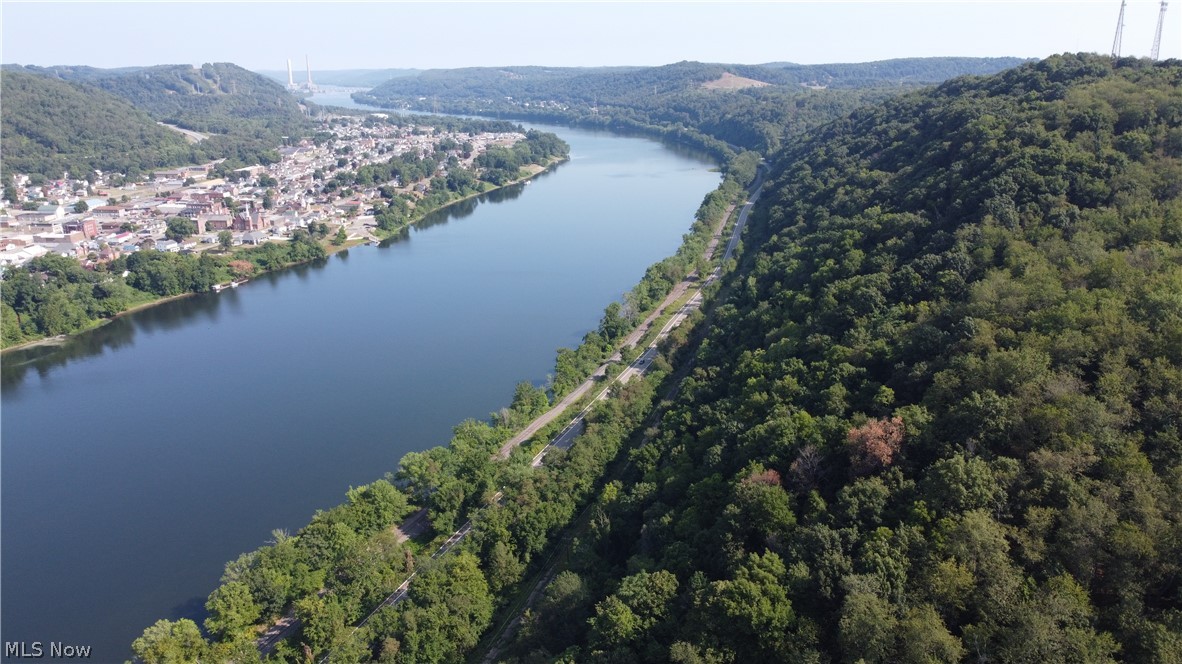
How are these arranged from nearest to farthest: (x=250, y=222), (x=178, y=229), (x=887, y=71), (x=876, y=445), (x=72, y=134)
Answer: (x=876, y=445) → (x=178, y=229) → (x=250, y=222) → (x=72, y=134) → (x=887, y=71)

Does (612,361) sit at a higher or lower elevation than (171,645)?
higher

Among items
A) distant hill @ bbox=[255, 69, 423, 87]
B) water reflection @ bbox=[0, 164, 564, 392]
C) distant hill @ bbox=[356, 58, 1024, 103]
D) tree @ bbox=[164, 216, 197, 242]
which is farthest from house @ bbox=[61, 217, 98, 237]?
distant hill @ bbox=[255, 69, 423, 87]

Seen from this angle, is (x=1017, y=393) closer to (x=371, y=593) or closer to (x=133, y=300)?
(x=371, y=593)

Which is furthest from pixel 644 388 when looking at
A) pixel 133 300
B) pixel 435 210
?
pixel 435 210

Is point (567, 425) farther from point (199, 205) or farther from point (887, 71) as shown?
point (887, 71)

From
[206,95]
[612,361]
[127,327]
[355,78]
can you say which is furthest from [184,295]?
[355,78]

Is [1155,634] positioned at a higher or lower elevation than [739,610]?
higher
